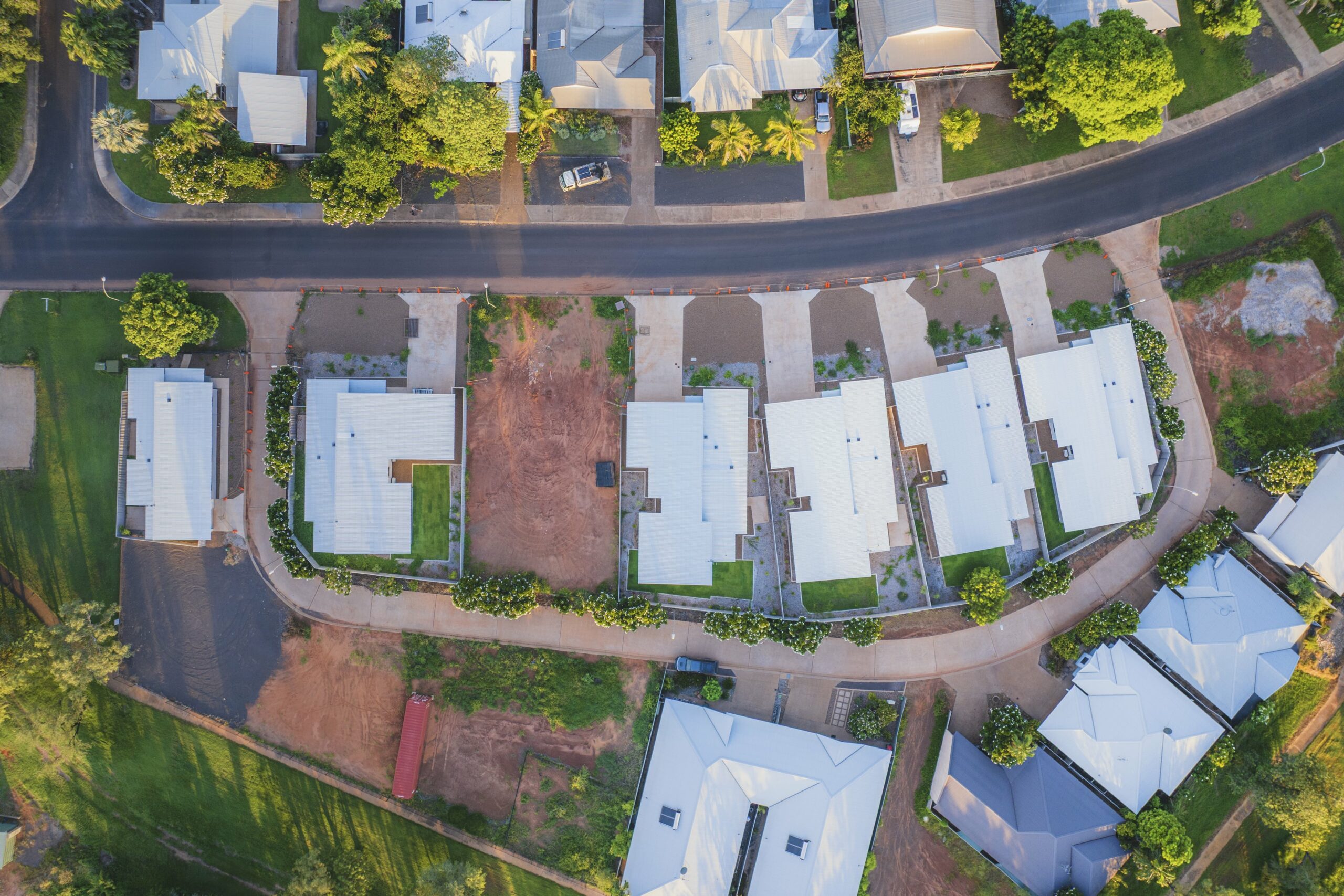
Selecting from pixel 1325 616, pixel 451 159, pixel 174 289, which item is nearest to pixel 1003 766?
pixel 1325 616

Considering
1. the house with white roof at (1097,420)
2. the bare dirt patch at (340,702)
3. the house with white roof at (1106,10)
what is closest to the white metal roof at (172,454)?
the bare dirt patch at (340,702)

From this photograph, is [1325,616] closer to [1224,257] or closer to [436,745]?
[1224,257]

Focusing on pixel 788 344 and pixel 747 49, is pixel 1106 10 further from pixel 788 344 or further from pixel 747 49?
→ pixel 788 344

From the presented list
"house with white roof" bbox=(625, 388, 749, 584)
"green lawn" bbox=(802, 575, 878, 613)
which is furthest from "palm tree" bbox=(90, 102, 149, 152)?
"green lawn" bbox=(802, 575, 878, 613)

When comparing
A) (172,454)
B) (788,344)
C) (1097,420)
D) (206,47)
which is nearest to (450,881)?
(172,454)

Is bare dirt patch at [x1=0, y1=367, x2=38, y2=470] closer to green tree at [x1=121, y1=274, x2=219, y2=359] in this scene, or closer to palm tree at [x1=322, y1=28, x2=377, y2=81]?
green tree at [x1=121, y1=274, x2=219, y2=359]

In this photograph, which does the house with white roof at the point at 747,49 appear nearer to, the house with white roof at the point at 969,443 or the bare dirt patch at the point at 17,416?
the house with white roof at the point at 969,443
